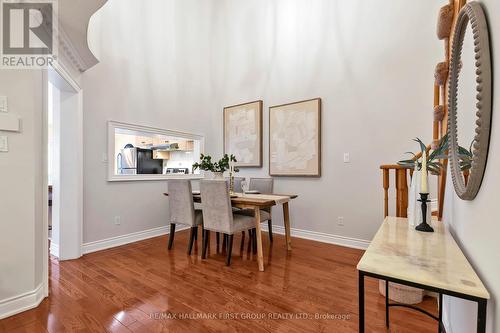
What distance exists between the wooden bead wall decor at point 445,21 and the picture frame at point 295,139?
5.78ft

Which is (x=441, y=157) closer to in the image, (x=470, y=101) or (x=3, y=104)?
(x=470, y=101)

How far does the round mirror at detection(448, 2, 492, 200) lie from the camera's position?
765 mm

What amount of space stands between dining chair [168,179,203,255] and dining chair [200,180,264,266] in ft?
0.80

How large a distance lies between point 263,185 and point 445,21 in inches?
103

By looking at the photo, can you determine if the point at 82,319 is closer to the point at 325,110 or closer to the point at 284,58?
the point at 325,110

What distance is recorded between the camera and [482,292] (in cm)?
67

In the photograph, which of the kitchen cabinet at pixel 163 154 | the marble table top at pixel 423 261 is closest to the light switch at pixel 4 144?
the marble table top at pixel 423 261

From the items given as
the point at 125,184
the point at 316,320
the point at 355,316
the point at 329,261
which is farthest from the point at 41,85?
the point at 329,261

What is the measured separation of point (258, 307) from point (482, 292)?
1511 millimetres

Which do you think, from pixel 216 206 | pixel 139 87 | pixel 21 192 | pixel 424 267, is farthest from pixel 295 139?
pixel 21 192

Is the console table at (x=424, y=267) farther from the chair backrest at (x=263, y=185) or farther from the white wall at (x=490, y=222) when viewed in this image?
the chair backrest at (x=263, y=185)

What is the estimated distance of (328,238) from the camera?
3500mm

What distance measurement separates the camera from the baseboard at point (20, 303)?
5.70 ft

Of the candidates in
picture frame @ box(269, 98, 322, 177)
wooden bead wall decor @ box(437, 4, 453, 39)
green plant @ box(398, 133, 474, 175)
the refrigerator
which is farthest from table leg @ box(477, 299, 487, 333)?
the refrigerator
